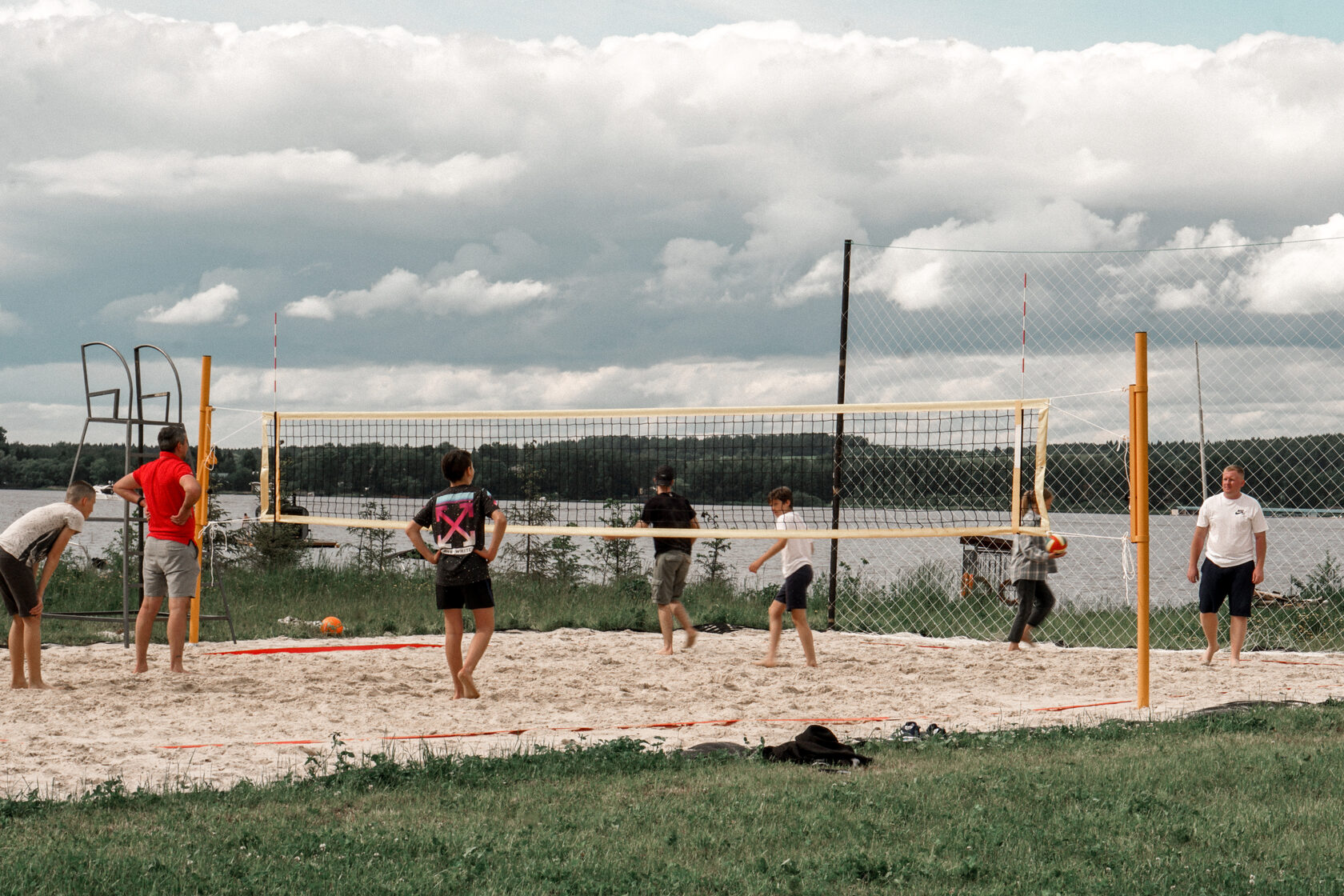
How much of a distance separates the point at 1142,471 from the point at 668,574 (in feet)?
13.2

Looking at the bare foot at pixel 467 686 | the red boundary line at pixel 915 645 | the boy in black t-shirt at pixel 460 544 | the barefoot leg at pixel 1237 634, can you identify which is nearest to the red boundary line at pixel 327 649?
the bare foot at pixel 467 686

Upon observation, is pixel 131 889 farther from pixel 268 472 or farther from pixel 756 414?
pixel 268 472

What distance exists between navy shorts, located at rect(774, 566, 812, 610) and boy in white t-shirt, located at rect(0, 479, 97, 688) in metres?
4.96

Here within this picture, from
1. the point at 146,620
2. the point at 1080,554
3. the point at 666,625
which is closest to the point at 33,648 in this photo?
the point at 146,620

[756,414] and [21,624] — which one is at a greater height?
[756,414]

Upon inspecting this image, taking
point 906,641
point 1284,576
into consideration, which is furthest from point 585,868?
point 1284,576

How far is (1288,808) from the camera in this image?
4.72 meters

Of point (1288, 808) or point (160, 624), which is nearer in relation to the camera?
point (1288, 808)

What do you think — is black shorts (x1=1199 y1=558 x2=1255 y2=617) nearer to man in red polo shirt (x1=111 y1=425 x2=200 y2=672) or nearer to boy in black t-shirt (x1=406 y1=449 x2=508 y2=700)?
boy in black t-shirt (x1=406 y1=449 x2=508 y2=700)

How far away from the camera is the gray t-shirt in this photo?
7.49 m

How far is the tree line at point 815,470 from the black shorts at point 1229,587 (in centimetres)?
130

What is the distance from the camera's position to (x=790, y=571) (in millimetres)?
8969

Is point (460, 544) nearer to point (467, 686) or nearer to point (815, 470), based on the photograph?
point (467, 686)

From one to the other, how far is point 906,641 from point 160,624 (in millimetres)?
7200
